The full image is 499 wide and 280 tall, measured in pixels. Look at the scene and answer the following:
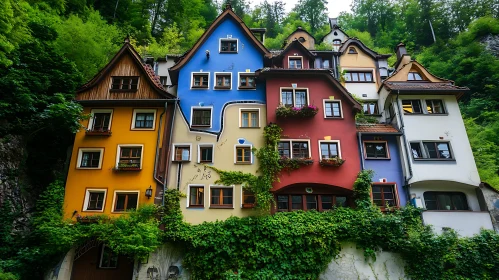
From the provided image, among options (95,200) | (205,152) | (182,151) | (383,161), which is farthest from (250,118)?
(95,200)

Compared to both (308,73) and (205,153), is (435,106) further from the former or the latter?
(205,153)

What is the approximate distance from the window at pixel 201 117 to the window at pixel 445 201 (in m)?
16.1

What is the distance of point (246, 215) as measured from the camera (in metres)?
20.2

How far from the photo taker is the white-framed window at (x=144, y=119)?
22578mm

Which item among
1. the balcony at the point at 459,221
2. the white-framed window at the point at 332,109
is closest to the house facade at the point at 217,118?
the white-framed window at the point at 332,109

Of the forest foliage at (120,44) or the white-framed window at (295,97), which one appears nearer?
the forest foliage at (120,44)

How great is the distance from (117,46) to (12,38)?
1693 cm

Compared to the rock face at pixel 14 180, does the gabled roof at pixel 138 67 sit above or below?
above

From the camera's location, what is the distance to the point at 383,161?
2191cm

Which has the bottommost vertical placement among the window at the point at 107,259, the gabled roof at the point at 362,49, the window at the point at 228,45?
the window at the point at 107,259

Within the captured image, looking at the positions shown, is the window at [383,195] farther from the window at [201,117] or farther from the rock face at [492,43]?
the rock face at [492,43]

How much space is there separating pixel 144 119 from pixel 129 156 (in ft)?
9.95

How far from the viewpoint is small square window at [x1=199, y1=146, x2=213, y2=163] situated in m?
21.8

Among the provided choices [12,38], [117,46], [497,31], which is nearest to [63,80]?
[12,38]
